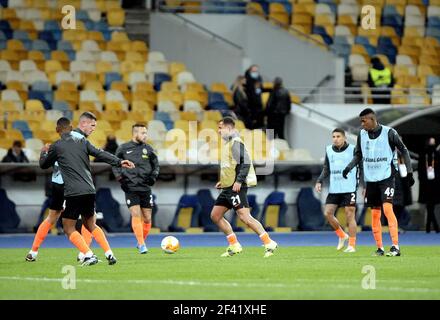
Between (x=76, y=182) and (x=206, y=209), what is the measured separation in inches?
513

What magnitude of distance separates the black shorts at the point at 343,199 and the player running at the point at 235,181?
228 centimetres

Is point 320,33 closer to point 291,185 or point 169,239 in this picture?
point 291,185

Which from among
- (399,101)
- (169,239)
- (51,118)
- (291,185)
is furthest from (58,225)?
(399,101)

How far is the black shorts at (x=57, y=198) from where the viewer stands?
1912 centimetres

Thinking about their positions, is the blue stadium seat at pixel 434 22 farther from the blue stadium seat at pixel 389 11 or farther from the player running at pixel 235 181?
the player running at pixel 235 181

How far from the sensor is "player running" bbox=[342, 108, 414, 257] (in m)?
19.8

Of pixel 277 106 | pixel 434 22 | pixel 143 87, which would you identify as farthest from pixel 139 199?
pixel 434 22

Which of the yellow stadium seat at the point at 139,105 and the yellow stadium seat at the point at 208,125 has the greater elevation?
the yellow stadium seat at the point at 139,105

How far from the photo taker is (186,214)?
30.3 m

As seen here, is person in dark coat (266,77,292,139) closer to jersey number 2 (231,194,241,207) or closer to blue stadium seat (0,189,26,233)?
blue stadium seat (0,189,26,233)

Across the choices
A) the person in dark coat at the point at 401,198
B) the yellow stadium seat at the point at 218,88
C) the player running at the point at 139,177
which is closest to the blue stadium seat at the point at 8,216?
the yellow stadium seat at the point at 218,88

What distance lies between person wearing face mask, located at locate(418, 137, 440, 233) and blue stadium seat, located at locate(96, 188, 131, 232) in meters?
7.35

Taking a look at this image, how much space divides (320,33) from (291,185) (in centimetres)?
749

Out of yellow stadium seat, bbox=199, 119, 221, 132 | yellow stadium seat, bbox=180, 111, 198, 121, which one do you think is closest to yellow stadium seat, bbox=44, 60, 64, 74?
yellow stadium seat, bbox=180, 111, 198, 121
